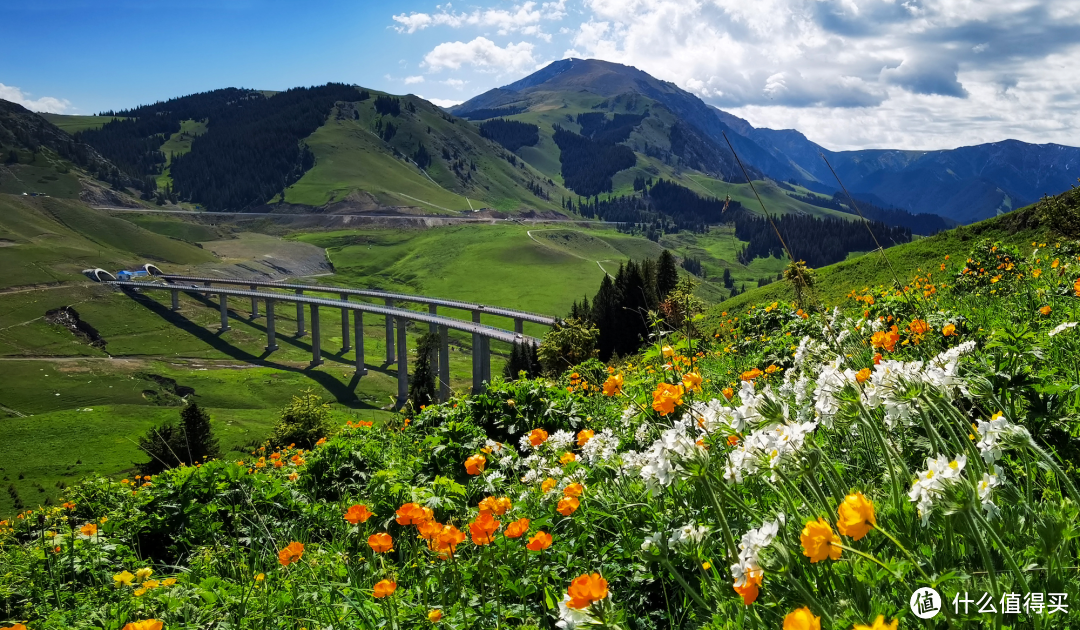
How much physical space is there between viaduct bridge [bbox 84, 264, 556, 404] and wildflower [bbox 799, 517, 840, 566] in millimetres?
85581

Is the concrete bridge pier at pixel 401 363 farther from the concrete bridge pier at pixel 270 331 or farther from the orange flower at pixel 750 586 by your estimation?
the orange flower at pixel 750 586

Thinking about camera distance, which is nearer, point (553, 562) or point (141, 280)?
point (553, 562)

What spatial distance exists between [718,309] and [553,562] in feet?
191

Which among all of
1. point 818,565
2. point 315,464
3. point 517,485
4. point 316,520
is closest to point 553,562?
point 517,485

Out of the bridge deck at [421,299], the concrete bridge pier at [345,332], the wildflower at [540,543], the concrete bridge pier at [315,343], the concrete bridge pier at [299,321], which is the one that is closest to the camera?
the wildflower at [540,543]

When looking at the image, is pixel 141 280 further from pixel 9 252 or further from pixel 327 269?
pixel 327 269

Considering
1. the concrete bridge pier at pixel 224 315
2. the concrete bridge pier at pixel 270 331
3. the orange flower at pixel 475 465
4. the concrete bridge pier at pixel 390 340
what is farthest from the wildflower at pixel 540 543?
the concrete bridge pier at pixel 224 315

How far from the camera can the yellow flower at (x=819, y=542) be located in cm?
173

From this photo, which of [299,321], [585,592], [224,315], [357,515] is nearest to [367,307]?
[299,321]

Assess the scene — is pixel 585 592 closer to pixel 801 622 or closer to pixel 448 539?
pixel 801 622

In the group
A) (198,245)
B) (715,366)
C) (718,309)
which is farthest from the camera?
(198,245)

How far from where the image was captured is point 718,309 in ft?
196

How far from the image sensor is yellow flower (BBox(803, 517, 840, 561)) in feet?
5.69

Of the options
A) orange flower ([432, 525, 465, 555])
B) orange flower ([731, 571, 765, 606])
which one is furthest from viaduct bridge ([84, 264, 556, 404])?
orange flower ([731, 571, 765, 606])
